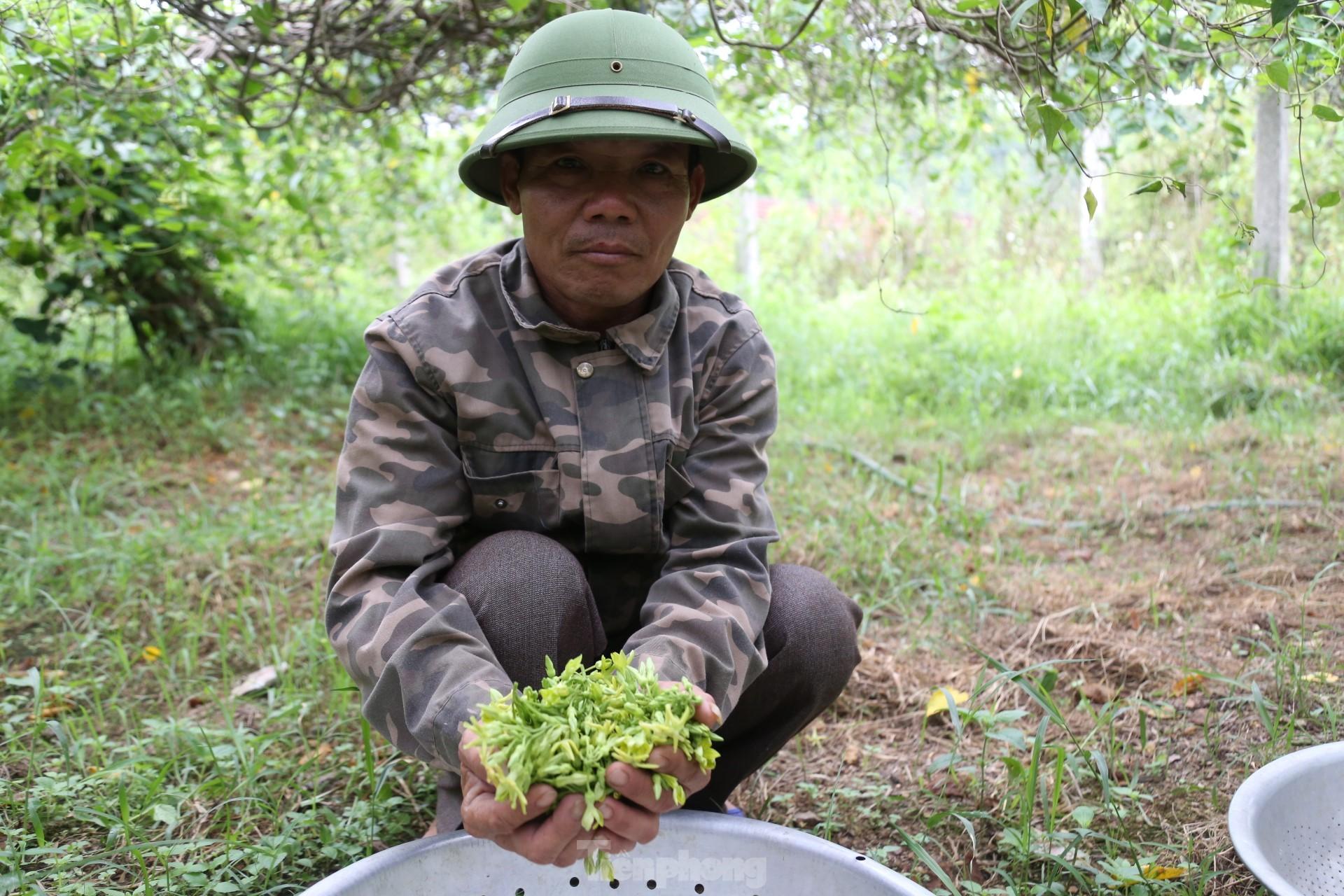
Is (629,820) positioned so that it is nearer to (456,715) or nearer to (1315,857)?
(456,715)

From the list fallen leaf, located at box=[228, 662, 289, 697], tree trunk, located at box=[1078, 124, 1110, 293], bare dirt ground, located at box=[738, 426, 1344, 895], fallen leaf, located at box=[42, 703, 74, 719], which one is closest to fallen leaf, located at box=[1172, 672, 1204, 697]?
bare dirt ground, located at box=[738, 426, 1344, 895]

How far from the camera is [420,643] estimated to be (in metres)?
1.51

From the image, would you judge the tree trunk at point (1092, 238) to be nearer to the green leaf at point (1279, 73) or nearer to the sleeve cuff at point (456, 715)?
the green leaf at point (1279, 73)

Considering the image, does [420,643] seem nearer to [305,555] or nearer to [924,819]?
[924,819]

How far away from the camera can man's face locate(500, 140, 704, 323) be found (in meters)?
1.68

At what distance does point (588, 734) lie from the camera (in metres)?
1.34

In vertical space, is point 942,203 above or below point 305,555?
above

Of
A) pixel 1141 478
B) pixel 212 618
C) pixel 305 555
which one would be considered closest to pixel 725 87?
pixel 1141 478

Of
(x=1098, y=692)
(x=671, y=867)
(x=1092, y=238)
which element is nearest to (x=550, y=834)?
(x=671, y=867)

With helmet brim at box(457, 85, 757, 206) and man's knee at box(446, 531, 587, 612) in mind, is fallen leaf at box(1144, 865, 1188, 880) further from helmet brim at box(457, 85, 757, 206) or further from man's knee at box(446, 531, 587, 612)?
helmet brim at box(457, 85, 757, 206)

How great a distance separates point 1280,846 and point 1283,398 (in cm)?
343

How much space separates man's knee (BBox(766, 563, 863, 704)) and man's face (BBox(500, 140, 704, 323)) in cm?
56

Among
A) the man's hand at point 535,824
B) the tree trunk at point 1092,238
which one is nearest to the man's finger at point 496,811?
the man's hand at point 535,824

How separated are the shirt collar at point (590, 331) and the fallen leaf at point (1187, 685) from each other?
1350mm
